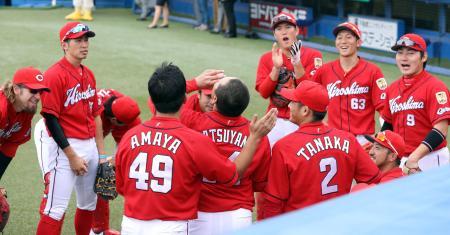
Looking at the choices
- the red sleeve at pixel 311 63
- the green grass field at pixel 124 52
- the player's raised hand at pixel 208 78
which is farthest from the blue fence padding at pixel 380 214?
the green grass field at pixel 124 52

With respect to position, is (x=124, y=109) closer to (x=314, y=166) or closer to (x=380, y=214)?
(x=314, y=166)

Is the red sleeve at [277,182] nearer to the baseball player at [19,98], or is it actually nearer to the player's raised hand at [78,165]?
the player's raised hand at [78,165]

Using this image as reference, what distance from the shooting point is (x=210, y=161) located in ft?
14.1

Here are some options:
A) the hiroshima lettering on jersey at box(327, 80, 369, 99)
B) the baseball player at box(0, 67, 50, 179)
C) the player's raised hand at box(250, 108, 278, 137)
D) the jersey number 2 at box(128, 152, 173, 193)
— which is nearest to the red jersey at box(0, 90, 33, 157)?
the baseball player at box(0, 67, 50, 179)

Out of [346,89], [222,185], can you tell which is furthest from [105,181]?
[346,89]

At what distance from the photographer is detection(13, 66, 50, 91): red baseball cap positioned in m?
5.45

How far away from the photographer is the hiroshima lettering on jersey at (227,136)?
4.66m

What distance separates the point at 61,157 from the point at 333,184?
205cm

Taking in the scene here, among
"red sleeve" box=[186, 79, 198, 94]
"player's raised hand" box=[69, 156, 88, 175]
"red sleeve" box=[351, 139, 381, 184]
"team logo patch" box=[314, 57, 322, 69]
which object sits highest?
"red sleeve" box=[186, 79, 198, 94]

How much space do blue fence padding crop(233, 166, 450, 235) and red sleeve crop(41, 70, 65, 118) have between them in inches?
132

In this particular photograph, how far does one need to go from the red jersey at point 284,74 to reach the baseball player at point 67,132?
1.31m

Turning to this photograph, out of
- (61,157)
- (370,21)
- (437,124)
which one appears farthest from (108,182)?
(370,21)

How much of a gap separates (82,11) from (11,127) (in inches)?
463

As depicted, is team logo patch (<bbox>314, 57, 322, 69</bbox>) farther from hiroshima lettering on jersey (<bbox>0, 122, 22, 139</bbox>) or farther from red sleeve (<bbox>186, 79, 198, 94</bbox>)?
hiroshima lettering on jersey (<bbox>0, 122, 22, 139</bbox>)
